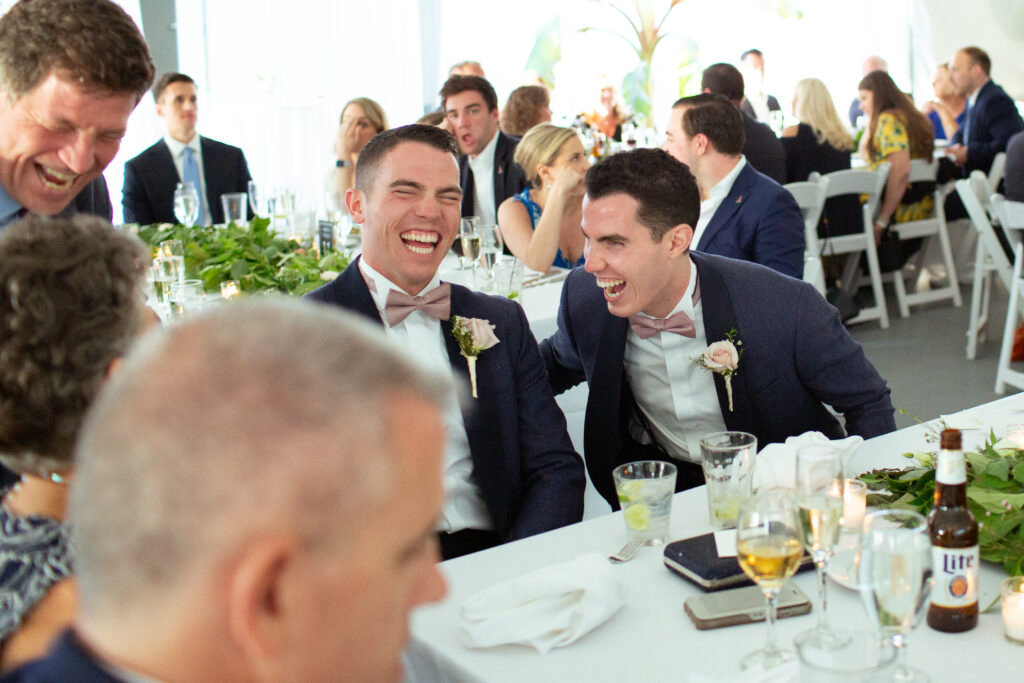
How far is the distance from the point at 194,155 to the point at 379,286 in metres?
4.24

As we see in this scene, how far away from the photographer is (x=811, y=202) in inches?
245

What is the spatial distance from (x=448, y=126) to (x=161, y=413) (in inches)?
220

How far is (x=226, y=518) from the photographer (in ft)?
2.23

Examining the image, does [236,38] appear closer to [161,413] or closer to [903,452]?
[903,452]

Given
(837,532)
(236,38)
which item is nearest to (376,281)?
(837,532)

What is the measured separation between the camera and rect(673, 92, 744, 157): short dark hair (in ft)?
14.3

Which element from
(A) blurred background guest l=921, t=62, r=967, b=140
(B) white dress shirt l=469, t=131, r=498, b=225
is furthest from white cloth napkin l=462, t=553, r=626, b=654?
(A) blurred background guest l=921, t=62, r=967, b=140

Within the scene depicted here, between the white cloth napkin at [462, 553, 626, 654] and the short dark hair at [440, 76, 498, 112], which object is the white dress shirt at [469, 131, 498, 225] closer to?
the short dark hair at [440, 76, 498, 112]

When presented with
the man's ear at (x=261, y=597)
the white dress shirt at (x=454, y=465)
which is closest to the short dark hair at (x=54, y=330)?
the man's ear at (x=261, y=597)

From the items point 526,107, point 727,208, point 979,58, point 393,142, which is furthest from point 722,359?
point 979,58

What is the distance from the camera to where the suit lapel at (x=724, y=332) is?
Result: 2.66m

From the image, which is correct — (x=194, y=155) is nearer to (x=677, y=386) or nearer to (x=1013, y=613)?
(x=677, y=386)

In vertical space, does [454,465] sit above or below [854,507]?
below

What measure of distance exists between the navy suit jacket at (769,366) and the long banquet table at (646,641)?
104cm
